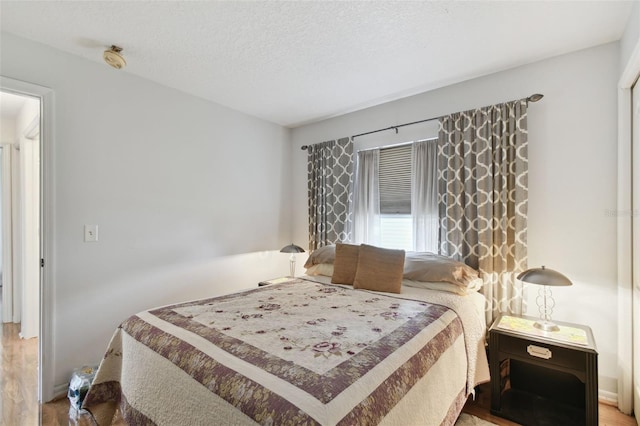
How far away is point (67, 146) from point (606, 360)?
13.4 feet

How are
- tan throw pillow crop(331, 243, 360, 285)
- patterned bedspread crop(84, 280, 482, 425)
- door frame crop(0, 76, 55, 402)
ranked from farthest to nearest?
1. tan throw pillow crop(331, 243, 360, 285)
2. door frame crop(0, 76, 55, 402)
3. patterned bedspread crop(84, 280, 482, 425)

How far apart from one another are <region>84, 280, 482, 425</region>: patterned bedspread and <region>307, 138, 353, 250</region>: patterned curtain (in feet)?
4.68

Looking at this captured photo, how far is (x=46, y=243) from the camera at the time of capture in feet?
6.76

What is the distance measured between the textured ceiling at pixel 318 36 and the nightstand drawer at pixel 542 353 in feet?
6.50

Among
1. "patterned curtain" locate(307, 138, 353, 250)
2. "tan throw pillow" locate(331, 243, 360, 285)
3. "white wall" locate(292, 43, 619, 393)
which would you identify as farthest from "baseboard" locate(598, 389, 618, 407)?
"patterned curtain" locate(307, 138, 353, 250)

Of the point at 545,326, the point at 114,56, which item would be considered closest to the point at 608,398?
the point at 545,326

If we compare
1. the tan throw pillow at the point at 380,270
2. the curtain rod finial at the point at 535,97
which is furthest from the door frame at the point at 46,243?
the curtain rod finial at the point at 535,97

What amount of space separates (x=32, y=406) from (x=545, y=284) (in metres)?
3.44

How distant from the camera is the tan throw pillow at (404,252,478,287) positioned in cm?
220

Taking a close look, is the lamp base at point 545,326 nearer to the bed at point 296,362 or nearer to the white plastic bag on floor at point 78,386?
the bed at point 296,362

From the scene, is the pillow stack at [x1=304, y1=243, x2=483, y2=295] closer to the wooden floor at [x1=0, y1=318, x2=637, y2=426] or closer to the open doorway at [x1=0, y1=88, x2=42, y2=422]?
the wooden floor at [x1=0, y1=318, x2=637, y2=426]

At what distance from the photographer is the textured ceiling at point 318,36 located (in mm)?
1719

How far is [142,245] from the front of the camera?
101 inches

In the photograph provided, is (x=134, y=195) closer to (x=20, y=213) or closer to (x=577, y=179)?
(x=20, y=213)
